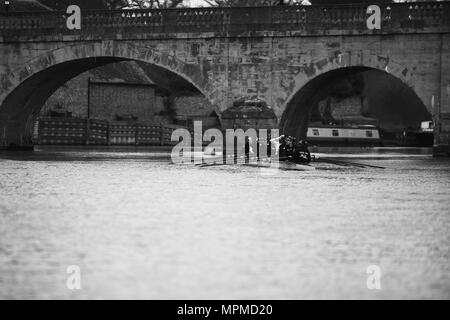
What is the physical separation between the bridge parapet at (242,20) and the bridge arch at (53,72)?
62 centimetres

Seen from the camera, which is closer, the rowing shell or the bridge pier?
the rowing shell

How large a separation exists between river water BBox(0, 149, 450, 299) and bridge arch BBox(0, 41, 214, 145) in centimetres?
2086

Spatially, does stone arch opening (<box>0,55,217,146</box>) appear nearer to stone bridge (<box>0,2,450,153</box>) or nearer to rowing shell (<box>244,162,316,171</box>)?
stone bridge (<box>0,2,450,153</box>)

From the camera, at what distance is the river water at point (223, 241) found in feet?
24.4

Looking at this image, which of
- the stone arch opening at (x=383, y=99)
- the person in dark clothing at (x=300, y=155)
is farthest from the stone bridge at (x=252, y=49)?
the stone arch opening at (x=383, y=99)

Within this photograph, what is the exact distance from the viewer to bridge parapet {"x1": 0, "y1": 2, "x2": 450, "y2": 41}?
35406 millimetres

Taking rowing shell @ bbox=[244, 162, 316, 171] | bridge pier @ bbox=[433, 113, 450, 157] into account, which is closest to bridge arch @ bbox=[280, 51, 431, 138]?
bridge pier @ bbox=[433, 113, 450, 157]

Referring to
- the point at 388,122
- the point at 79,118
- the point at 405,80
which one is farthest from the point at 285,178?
the point at 388,122

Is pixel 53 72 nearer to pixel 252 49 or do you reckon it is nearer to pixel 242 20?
pixel 242 20

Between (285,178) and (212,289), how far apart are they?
45.1 feet

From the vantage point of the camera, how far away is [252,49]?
1480 inches

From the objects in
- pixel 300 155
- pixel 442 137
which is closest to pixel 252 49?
Result: pixel 442 137
